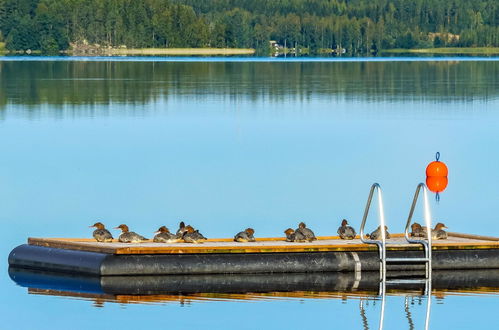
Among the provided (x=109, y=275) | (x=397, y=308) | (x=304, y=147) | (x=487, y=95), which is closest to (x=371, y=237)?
(x=397, y=308)

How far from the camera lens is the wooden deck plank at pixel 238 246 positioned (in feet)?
70.4

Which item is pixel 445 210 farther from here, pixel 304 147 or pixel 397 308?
pixel 304 147

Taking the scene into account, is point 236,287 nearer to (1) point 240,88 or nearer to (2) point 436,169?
(2) point 436,169

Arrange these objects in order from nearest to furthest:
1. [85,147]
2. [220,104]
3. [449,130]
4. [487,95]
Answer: [85,147] → [449,130] → [220,104] → [487,95]

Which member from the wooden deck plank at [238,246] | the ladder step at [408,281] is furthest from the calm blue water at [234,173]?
the wooden deck plank at [238,246]

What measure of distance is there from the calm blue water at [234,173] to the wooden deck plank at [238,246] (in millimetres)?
1234

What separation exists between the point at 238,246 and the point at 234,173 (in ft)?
50.9

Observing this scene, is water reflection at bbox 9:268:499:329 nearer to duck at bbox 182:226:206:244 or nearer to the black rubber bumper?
the black rubber bumper

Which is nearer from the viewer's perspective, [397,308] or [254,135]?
[397,308]

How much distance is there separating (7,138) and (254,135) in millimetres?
8797

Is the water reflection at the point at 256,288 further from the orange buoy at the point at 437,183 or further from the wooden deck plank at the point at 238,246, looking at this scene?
the orange buoy at the point at 437,183

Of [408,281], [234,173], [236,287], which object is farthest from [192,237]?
[234,173]

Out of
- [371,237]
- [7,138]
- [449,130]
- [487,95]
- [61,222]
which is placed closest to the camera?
[371,237]

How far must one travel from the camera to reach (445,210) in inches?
1221
